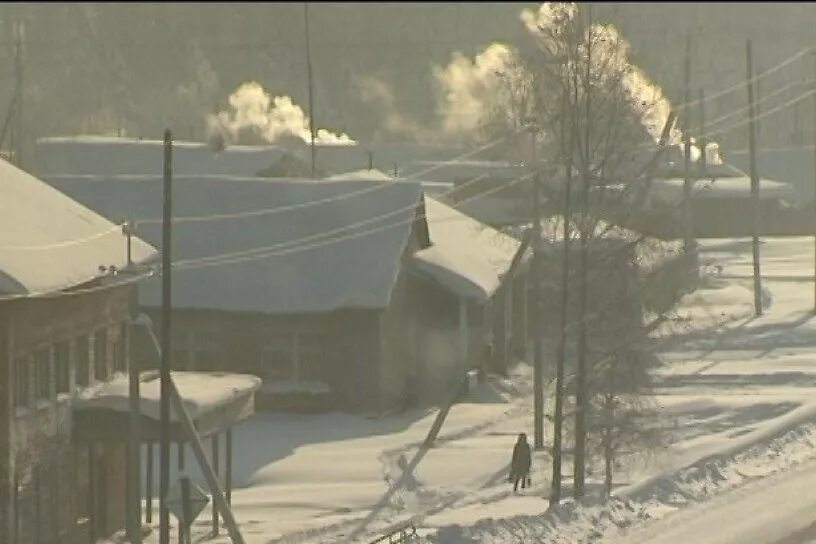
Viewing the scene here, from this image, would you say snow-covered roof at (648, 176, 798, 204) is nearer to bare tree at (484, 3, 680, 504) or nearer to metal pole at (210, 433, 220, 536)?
bare tree at (484, 3, 680, 504)

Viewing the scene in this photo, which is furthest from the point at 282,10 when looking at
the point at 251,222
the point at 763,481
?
the point at 763,481

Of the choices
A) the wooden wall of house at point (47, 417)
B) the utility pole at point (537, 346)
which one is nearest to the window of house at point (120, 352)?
the wooden wall of house at point (47, 417)

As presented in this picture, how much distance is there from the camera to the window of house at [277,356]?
49594 mm

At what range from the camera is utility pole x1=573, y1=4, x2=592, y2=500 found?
36000 mm

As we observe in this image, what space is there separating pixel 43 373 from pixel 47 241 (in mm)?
1990

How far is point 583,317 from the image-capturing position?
118 feet

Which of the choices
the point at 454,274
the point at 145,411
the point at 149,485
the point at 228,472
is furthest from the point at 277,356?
the point at 145,411

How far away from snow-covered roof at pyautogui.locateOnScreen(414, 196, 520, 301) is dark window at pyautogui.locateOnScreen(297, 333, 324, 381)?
3.71m

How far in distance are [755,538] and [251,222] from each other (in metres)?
22.2

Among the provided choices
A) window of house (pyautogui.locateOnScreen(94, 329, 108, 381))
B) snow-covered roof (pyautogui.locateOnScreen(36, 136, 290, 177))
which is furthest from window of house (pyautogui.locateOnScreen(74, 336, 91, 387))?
snow-covered roof (pyautogui.locateOnScreen(36, 136, 290, 177))

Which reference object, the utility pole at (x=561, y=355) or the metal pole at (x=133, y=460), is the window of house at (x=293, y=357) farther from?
the metal pole at (x=133, y=460)

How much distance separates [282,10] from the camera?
6801 inches

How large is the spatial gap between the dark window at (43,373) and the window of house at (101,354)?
2657mm

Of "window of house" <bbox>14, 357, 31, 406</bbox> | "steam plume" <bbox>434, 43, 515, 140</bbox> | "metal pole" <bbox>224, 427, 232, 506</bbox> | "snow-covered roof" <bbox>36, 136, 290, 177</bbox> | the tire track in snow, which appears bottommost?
the tire track in snow
